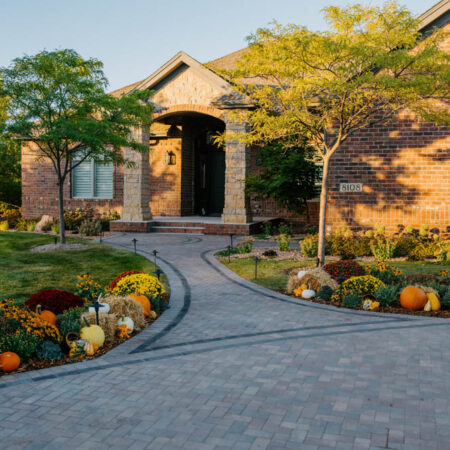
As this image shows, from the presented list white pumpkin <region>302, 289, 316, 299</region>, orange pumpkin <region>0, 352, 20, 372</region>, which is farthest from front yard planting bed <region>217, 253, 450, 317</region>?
orange pumpkin <region>0, 352, 20, 372</region>

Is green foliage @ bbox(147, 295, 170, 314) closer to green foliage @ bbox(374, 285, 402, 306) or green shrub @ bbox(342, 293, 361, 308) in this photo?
green shrub @ bbox(342, 293, 361, 308)

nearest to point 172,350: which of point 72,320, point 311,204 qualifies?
point 72,320

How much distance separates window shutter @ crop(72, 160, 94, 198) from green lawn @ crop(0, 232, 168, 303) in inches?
350

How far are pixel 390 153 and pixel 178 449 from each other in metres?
14.2

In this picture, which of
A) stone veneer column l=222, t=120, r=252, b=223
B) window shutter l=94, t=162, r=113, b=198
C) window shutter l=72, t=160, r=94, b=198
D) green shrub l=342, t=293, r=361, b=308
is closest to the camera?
green shrub l=342, t=293, r=361, b=308

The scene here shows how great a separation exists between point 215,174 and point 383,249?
13.7m

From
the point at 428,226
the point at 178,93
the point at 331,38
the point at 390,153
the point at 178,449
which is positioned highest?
the point at 178,93

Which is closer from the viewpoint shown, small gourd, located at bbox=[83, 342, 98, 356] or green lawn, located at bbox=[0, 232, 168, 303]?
small gourd, located at bbox=[83, 342, 98, 356]

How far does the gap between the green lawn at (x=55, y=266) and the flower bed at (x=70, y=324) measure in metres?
2.13

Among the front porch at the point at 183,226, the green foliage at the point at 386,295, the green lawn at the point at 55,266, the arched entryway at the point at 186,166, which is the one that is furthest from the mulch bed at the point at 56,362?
the arched entryway at the point at 186,166

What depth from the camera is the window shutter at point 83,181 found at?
86.6 ft

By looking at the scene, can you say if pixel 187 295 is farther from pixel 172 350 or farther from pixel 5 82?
pixel 5 82

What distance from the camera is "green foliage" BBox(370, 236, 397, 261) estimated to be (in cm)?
1430

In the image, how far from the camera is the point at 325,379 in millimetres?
5742
